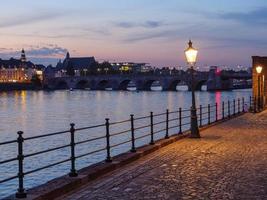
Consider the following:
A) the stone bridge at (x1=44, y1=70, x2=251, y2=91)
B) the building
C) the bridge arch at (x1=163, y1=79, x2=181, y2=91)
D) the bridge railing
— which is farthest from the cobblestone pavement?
the bridge arch at (x1=163, y1=79, x2=181, y2=91)

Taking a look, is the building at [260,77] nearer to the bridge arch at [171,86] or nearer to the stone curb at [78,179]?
the stone curb at [78,179]

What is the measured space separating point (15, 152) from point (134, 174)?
17.5m

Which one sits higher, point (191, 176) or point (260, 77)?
point (260, 77)

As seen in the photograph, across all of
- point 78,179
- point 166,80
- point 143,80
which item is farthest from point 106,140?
point 143,80

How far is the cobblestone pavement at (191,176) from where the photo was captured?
10044 millimetres

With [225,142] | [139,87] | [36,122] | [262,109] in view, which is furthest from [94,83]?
[225,142]

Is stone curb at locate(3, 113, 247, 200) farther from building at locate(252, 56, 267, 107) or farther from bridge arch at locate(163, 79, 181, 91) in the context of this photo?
bridge arch at locate(163, 79, 181, 91)

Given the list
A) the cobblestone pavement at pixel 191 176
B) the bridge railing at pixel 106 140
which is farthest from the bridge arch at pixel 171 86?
the cobblestone pavement at pixel 191 176

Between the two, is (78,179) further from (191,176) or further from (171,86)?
(171,86)

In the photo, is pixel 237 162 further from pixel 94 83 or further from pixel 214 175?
pixel 94 83

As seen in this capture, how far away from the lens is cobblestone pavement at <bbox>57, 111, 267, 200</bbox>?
33.0 ft

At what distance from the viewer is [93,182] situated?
11320 millimetres

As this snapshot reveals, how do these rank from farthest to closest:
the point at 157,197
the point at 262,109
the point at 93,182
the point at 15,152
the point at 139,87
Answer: the point at 139,87
the point at 262,109
the point at 15,152
the point at 93,182
the point at 157,197

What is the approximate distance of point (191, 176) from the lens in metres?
11.9
